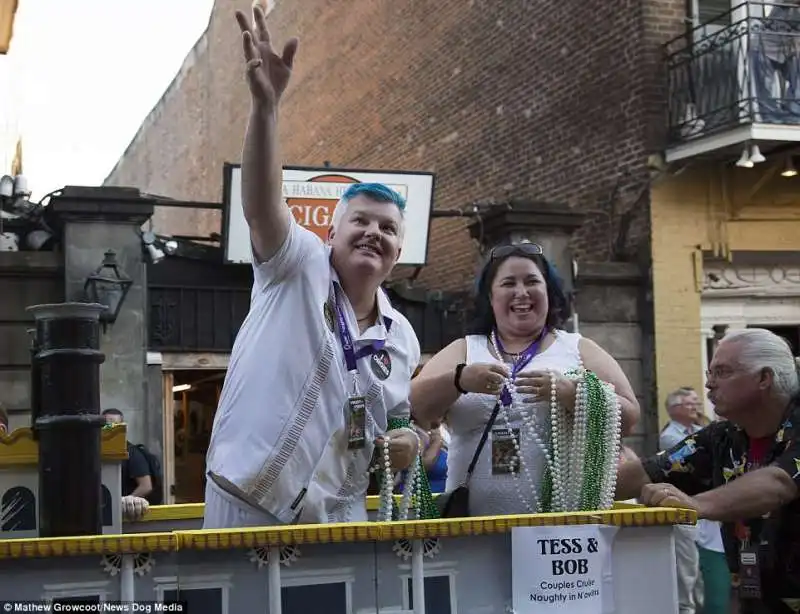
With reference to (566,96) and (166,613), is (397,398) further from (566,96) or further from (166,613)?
(566,96)

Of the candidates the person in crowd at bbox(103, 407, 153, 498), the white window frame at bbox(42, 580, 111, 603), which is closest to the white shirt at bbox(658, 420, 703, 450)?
the person in crowd at bbox(103, 407, 153, 498)

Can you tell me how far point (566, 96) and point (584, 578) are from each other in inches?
423

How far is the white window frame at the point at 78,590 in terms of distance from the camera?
2234 millimetres

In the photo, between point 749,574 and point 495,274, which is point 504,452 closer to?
point 495,274

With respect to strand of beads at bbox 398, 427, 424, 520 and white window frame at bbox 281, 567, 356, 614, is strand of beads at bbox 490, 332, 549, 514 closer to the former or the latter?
strand of beads at bbox 398, 427, 424, 520

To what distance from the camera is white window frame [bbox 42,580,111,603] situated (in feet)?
7.33

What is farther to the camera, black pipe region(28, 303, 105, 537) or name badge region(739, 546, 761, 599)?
name badge region(739, 546, 761, 599)

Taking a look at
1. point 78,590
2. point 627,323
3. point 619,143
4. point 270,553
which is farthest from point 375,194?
point 619,143

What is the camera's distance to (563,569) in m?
2.66

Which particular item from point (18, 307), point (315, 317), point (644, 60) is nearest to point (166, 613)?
point (315, 317)

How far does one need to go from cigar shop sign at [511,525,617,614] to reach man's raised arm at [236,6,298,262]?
3.49 feet

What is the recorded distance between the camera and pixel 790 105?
10617 millimetres

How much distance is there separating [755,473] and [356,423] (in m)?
1.30

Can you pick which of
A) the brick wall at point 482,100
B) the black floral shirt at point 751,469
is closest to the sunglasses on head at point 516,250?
the black floral shirt at point 751,469
